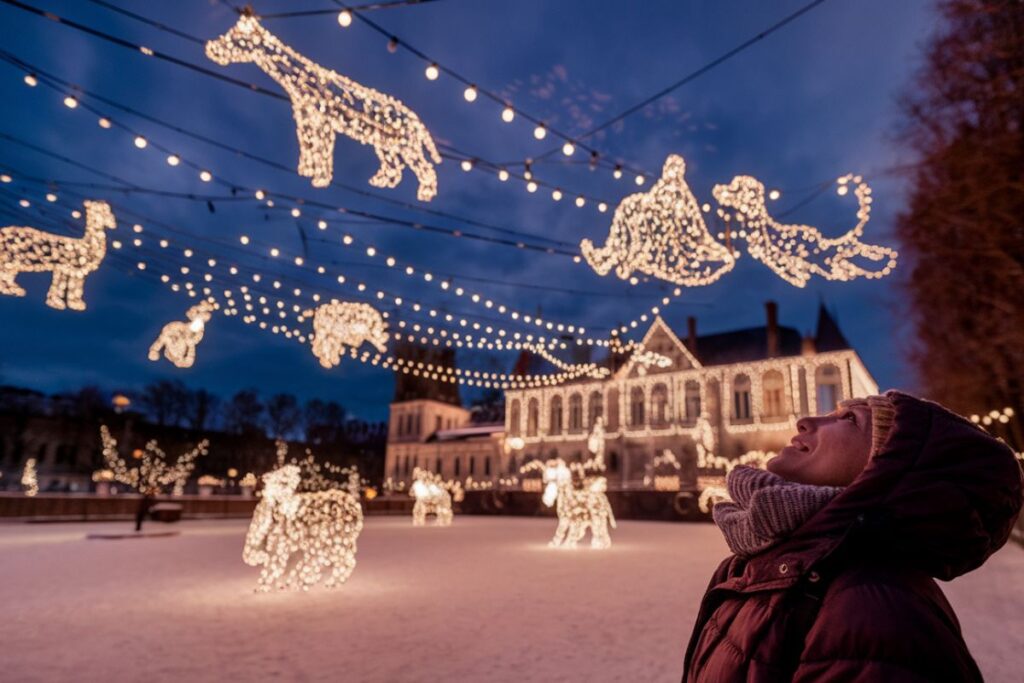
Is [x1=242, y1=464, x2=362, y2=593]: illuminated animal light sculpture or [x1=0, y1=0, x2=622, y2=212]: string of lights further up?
[x1=0, y1=0, x2=622, y2=212]: string of lights

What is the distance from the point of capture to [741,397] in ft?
128

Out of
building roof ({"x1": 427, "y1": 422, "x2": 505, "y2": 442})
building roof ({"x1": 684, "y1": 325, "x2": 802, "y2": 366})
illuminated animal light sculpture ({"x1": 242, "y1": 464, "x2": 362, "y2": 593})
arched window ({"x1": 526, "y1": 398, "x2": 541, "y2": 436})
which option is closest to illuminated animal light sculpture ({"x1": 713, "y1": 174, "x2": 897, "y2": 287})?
illuminated animal light sculpture ({"x1": 242, "y1": 464, "x2": 362, "y2": 593})

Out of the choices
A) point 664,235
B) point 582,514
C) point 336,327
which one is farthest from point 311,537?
point 582,514

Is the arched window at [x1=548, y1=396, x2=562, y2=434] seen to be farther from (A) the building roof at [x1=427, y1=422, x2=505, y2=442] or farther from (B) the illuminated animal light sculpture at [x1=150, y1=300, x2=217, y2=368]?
(B) the illuminated animal light sculpture at [x1=150, y1=300, x2=217, y2=368]

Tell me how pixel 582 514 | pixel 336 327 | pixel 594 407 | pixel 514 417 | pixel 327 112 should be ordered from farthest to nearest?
1. pixel 514 417
2. pixel 594 407
3. pixel 582 514
4. pixel 336 327
5. pixel 327 112

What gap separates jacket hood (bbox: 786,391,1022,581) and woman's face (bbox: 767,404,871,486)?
0.16 meters

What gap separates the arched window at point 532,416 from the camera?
153 ft

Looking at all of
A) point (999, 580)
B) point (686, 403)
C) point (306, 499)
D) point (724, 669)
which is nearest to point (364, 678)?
point (724, 669)

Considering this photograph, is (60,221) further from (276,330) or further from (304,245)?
(276,330)

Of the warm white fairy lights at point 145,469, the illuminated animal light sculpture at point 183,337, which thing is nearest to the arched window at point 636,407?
the warm white fairy lights at point 145,469

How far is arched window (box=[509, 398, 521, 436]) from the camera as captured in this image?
4781 cm

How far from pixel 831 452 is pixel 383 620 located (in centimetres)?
552

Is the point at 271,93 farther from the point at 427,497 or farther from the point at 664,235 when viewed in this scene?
the point at 427,497

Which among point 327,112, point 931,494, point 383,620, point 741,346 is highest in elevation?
point 741,346
